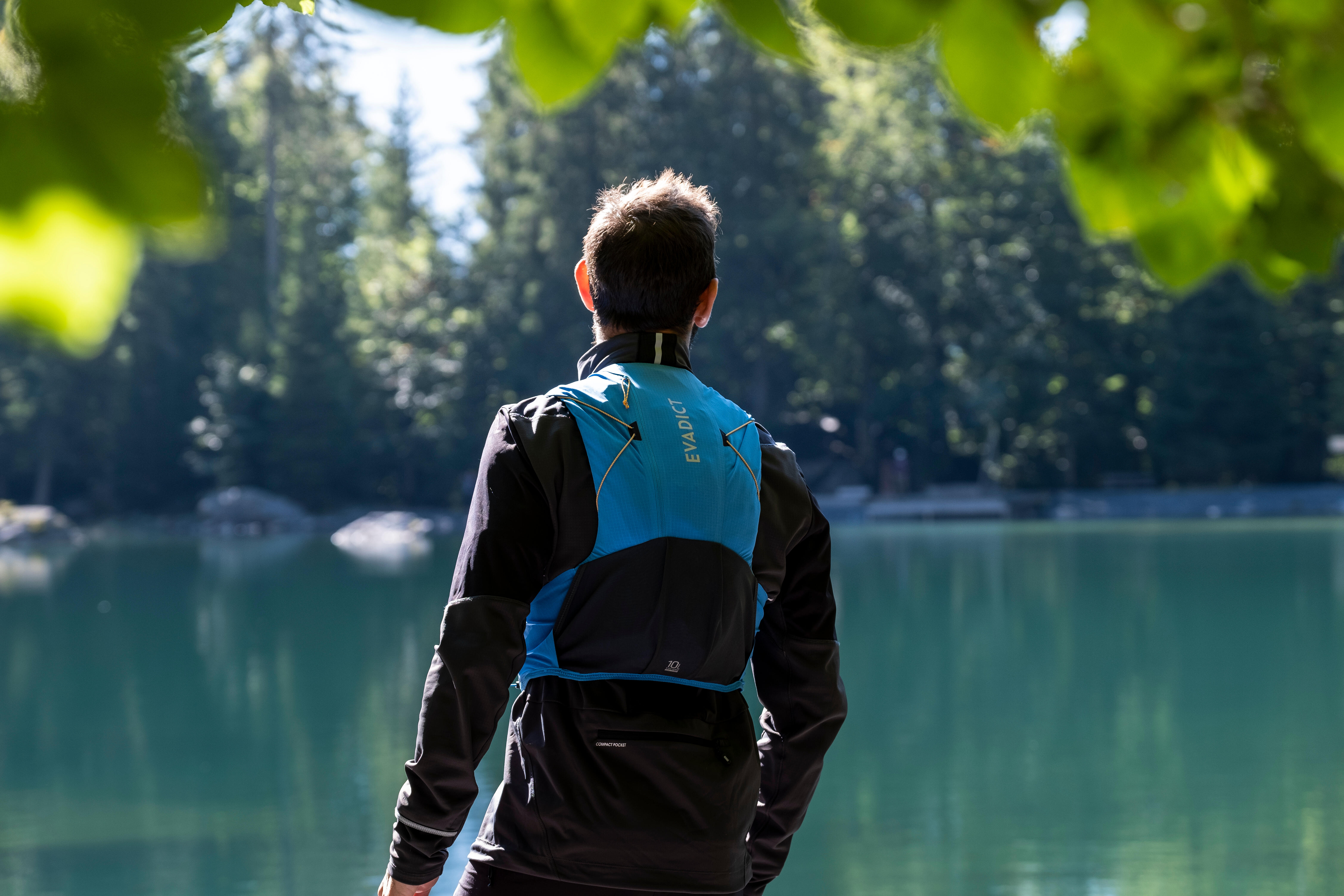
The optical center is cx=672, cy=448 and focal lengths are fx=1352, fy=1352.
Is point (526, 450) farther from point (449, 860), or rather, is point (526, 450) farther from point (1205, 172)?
point (449, 860)

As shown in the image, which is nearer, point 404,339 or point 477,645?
point 477,645

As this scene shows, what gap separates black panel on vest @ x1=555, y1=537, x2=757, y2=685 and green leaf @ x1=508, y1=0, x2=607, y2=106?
781 mm

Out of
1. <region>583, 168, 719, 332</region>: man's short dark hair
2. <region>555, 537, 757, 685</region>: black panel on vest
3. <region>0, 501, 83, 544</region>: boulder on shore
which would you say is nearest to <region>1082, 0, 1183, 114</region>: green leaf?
<region>583, 168, 719, 332</region>: man's short dark hair

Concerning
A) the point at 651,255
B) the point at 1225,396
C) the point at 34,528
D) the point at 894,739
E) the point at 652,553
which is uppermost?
the point at 651,255

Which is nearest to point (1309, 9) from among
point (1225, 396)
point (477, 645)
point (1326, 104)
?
point (1326, 104)

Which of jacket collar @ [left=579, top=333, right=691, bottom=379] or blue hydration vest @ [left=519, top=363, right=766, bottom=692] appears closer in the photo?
blue hydration vest @ [left=519, top=363, right=766, bottom=692]

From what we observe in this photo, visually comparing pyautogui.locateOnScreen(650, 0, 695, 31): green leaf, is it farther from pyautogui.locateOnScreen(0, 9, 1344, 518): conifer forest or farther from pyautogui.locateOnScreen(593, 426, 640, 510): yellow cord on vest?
pyautogui.locateOnScreen(0, 9, 1344, 518): conifer forest

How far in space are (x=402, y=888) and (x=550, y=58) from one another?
118 centimetres

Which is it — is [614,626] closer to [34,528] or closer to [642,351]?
[642,351]

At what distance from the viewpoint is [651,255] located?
1.83 m

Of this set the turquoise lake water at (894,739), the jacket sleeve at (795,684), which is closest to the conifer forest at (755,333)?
the turquoise lake water at (894,739)

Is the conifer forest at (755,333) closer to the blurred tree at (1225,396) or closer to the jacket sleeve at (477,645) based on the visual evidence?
the blurred tree at (1225,396)

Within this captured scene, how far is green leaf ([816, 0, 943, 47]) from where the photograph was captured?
3.36 feet

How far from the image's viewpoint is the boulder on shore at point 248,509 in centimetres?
3095
